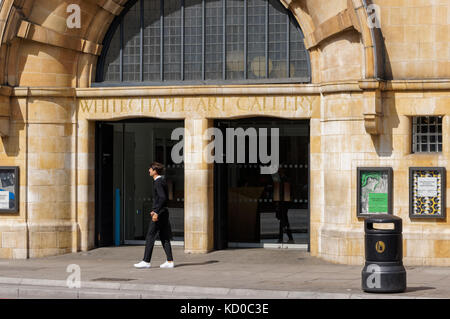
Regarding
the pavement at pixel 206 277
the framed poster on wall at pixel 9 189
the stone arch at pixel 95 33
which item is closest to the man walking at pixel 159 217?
the pavement at pixel 206 277

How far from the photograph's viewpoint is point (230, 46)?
19578 millimetres

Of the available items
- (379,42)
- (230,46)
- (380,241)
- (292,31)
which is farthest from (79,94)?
(380,241)

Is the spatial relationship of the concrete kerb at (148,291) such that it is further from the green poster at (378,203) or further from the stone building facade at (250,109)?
the green poster at (378,203)

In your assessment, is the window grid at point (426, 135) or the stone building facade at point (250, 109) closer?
the stone building facade at point (250, 109)

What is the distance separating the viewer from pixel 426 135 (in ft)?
58.6

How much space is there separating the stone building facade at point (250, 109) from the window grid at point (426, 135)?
277mm

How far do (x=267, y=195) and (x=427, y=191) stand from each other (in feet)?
12.9

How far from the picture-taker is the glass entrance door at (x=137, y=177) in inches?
809

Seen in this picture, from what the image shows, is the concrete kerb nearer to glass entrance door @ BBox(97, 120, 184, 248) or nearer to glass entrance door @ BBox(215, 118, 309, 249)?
glass entrance door @ BBox(215, 118, 309, 249)

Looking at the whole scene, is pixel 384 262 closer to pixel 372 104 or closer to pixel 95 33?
pixel 372 104

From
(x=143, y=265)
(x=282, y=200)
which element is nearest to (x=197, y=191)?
(x=282, y=200)

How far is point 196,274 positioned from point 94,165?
526 cm

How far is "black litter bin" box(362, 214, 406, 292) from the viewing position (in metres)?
13.4
